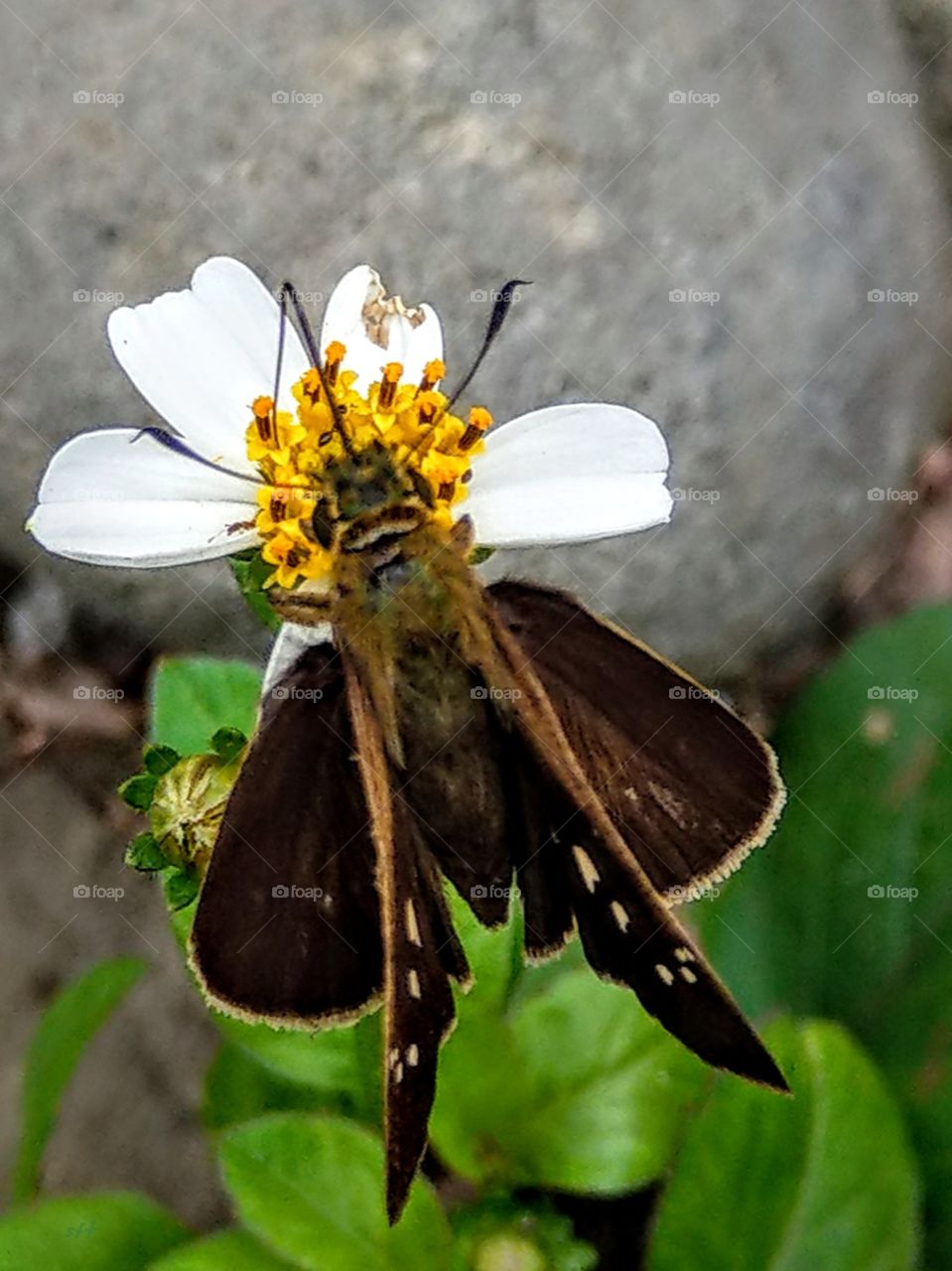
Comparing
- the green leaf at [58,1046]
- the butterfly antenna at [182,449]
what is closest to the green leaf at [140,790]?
the butterfly antenna at [182,449]

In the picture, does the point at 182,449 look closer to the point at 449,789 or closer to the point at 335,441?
the point at 335,441

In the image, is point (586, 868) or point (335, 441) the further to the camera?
point (335, 441)

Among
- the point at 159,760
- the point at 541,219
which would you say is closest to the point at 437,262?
the point at 541,219

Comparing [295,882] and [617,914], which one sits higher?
[617,914]

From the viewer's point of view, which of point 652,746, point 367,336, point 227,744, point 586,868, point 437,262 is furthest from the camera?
point 437,262

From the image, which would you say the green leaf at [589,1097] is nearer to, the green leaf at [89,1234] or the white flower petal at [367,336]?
the green leaf at [89,1234]

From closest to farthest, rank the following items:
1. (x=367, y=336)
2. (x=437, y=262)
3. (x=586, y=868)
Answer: (x=586, y=868) → (x=367, y=336) → (x=437, y=262)

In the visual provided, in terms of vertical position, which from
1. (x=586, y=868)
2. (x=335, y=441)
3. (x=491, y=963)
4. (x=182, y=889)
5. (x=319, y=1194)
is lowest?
(x=319, y=1194)
